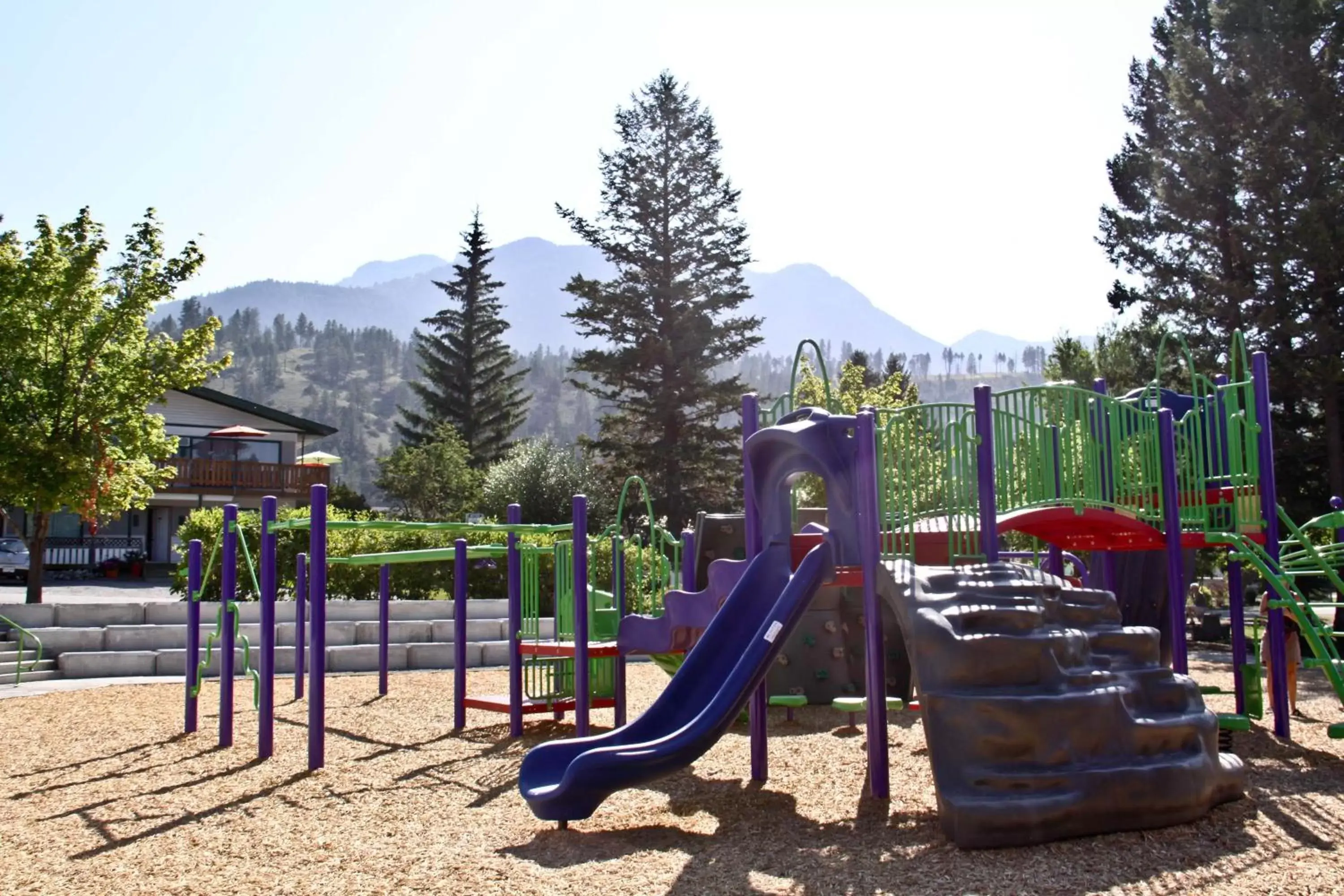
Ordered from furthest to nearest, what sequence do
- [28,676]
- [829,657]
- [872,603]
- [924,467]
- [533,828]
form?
1. [28,676]
2. [829,657]
3. [924,467]
4. [872,603]
5. [533,828]

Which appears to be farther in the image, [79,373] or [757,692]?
[79,373]

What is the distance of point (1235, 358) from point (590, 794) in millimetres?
7643

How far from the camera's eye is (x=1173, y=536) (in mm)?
9039

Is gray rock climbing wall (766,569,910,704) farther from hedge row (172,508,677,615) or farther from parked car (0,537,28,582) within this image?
parked car (0,537,28,582)

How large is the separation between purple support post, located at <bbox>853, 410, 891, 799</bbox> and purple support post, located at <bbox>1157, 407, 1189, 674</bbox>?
8.68 feet

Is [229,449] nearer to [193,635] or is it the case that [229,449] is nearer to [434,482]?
[434,482]

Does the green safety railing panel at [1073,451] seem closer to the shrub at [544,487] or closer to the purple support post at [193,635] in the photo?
the purple support post at [193,635]

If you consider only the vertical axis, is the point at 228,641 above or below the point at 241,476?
below

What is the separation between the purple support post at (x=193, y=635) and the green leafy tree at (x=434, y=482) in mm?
31808

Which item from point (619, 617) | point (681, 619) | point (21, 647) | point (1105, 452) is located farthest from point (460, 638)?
point (21, 647)

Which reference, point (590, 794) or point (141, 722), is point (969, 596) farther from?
point (141, 722)

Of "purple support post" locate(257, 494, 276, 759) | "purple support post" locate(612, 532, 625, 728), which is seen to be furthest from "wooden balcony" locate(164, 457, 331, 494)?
"purple support post" locate(257, 494, 276, 759)

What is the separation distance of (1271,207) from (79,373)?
1070 inches

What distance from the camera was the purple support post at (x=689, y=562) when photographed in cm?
1127
